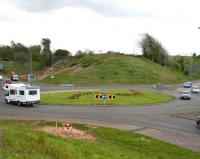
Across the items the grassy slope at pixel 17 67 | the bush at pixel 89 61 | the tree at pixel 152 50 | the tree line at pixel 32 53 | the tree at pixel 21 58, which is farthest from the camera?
the tree at pixel 21 58

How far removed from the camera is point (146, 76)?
364 ft

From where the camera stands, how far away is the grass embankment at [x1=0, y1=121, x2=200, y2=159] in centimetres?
1622

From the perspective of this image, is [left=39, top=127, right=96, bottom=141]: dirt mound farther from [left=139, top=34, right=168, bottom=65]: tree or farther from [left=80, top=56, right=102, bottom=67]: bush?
[left=139, top=34, right=168, bottom=65]: tree

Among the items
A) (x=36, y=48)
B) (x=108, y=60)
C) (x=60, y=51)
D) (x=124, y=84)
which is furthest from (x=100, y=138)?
(x=36, y=48)

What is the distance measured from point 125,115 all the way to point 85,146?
21.5 meters

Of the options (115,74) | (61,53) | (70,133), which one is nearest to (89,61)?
(115,74)

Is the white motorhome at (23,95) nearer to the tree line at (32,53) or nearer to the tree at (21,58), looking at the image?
the tree line at (32,53)

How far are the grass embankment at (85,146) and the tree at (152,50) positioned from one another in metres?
110

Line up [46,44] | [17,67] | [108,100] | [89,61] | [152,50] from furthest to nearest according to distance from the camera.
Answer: [46,44] < [17,67] < [152,50] < [89,61] < [108,100]

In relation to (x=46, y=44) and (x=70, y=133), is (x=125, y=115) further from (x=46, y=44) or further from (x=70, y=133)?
(x=46, y=44)

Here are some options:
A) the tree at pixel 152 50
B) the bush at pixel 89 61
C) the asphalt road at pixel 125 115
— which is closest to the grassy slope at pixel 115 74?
the bush at pixel 89 61

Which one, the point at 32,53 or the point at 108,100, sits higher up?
the point at 32,53

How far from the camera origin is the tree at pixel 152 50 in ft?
471

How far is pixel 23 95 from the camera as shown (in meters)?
52.2
